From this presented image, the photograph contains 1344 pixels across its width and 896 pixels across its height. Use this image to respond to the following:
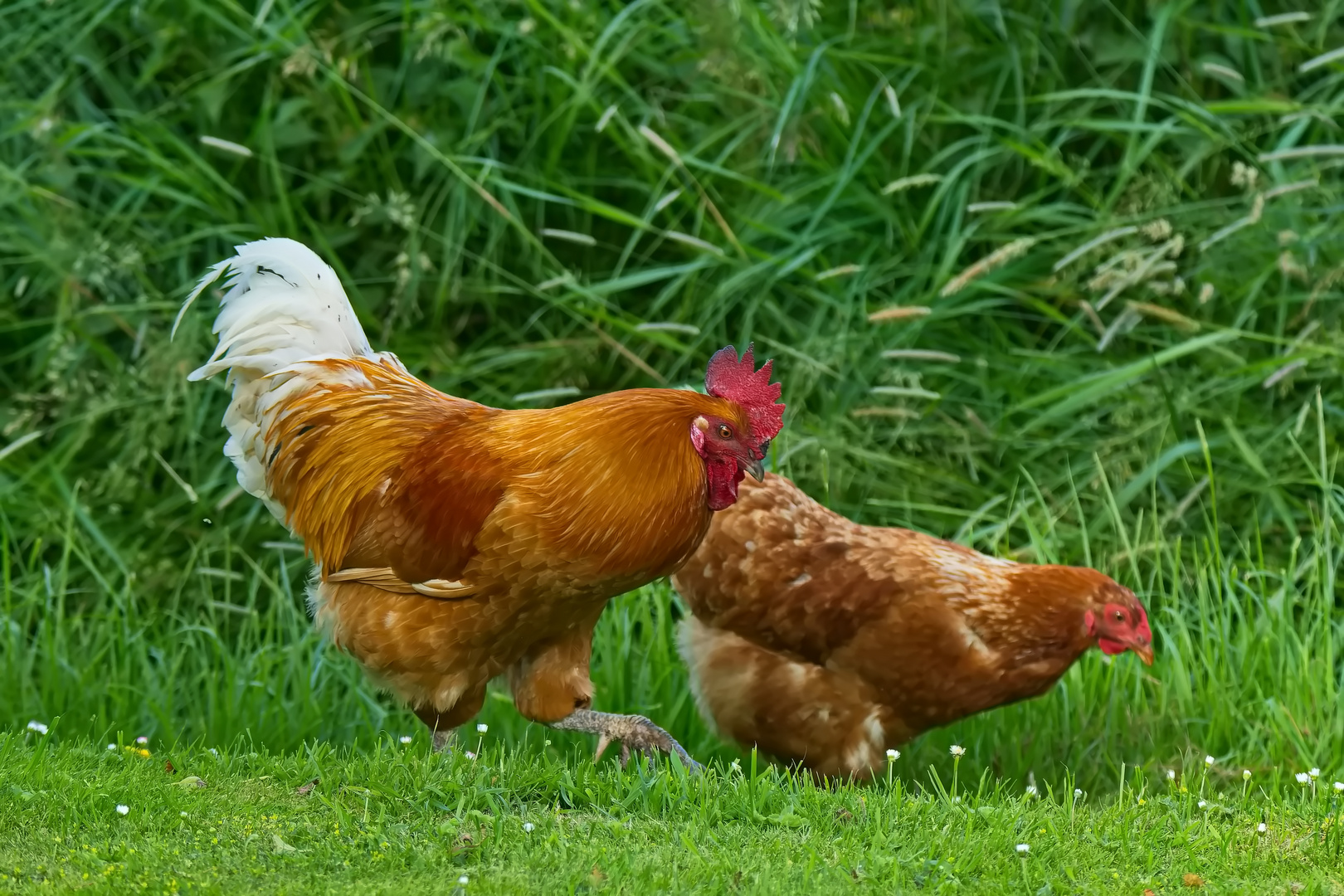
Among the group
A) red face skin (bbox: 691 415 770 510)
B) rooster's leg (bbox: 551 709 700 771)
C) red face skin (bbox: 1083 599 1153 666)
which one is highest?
red face skin (bbox: 691 415 770 510)

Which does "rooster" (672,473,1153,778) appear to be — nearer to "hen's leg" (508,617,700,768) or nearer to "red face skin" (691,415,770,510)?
"hen's leg" (508,617,700,768)

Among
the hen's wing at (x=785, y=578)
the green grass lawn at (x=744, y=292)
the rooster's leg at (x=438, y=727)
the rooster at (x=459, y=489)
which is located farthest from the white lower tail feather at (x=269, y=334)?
the hen's wing at (x=785, y=578)

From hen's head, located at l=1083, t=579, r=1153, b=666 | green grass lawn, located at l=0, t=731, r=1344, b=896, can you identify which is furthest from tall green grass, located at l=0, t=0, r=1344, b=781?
green grass lawn, located at l=0, t=731, r=1344, b=896

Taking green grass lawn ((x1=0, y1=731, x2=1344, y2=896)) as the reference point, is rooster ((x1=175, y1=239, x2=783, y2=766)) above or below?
above

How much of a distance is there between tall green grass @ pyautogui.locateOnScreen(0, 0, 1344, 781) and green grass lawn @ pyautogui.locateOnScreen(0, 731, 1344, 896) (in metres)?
1.54

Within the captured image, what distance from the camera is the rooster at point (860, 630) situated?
18.5ft

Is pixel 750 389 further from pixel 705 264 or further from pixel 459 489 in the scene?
pixel 705 264

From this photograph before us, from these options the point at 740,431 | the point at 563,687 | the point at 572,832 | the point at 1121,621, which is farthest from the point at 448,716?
the point at 1121,621

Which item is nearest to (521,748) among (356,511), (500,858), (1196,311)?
(356,511)

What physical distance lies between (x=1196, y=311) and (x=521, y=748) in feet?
13.4

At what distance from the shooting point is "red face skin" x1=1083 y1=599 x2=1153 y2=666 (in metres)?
5.65

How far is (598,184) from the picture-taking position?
837 centimetres

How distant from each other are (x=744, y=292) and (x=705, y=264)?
0.29 metres

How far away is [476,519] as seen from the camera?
5.01 m
